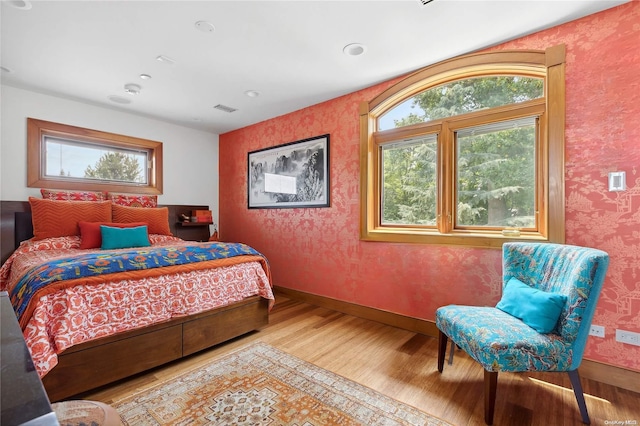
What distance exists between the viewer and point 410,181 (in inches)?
116

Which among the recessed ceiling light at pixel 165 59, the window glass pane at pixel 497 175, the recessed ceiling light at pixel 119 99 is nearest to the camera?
the window glass pane at pixel 497 175

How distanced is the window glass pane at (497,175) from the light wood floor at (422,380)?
115 centimetres

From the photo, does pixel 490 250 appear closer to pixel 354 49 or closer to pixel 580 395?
pixel 580 395

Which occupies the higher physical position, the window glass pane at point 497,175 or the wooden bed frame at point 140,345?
the window glass pane at point 497,175

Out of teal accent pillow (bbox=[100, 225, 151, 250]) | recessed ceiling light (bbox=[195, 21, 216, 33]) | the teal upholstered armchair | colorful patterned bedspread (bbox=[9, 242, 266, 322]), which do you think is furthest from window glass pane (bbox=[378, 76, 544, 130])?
teal accent pillow (bbox=[100, 225, 151, 250])

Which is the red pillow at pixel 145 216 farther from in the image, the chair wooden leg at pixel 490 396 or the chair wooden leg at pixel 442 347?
the chair wooden leg at pixel 490 396

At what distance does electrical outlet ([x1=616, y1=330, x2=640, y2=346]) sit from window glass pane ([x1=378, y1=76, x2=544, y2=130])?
1.76 metres

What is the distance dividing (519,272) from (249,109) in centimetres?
339

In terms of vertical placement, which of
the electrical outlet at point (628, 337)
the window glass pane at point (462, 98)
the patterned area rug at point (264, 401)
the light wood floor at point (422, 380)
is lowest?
the light wood floor at point (422, 380)

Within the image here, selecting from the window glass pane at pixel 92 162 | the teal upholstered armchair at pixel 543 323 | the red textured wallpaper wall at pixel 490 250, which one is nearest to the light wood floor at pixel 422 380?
the teal upholstered armchair at pixel 543 323

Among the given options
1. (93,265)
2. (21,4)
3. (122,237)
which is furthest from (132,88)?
(93,265)

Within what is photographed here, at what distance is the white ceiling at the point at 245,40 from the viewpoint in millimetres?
1884

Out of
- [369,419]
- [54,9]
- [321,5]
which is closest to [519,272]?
[369,419]

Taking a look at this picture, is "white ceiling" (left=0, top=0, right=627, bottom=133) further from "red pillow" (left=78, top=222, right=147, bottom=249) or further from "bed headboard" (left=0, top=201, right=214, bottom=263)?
"red pillow" (left=78, top=222, right=147, bottom=249)
